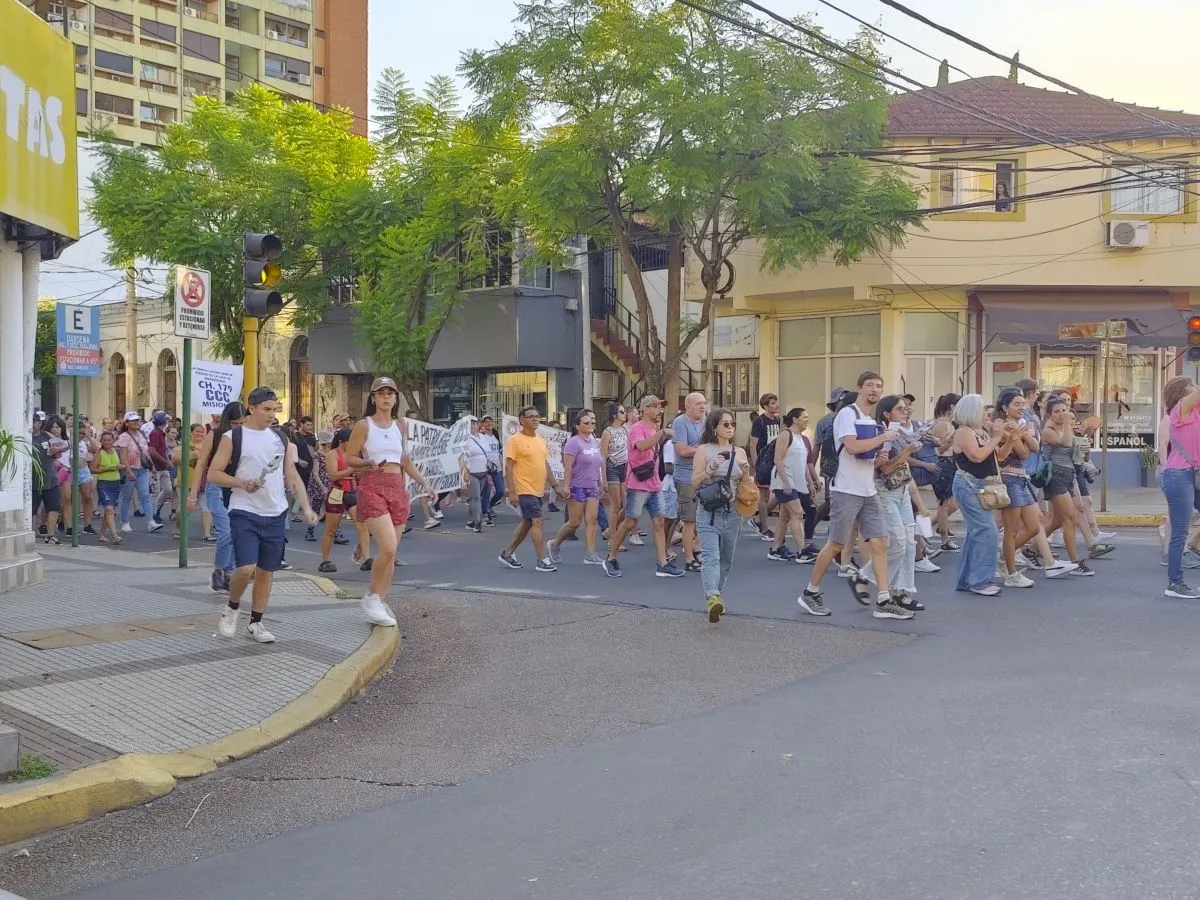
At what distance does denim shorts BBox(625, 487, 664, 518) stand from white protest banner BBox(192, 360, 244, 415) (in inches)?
162

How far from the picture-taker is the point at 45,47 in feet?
38.3

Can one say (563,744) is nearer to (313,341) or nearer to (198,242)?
(198,242)

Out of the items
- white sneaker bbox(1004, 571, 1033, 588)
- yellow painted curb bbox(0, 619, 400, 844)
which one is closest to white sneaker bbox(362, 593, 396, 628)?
yellow painted curb bbox(0, 619, 400, 844)

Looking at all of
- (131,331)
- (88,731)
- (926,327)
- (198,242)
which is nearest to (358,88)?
(131,331)

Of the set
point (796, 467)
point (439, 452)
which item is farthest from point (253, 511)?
point (439, 452)

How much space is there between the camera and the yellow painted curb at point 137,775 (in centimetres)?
523

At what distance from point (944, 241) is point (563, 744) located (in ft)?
69.1

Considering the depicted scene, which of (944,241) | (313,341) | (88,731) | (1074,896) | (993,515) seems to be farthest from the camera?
(313,341)

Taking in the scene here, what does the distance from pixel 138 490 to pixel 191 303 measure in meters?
7.52

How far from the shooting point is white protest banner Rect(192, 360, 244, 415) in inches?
495

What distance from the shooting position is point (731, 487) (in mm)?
9641

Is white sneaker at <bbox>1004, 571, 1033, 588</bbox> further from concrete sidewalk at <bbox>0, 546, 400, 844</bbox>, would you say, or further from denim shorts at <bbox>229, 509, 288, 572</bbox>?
denim shorts at <bbox>229, 509, 288, 572</bbox>

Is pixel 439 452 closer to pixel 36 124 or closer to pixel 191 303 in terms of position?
pixel 191 303

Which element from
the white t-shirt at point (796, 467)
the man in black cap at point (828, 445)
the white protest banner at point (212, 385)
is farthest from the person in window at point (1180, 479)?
the white protest banner at point (212, 385)
